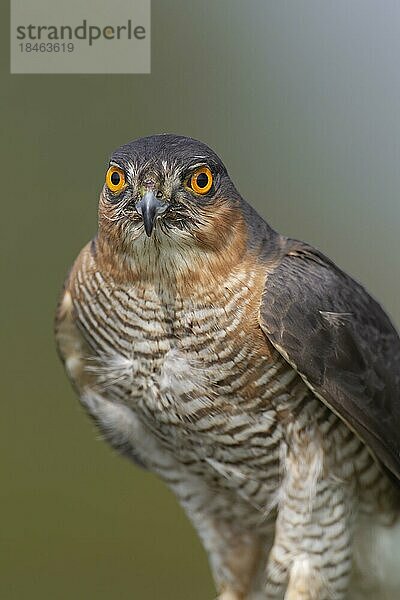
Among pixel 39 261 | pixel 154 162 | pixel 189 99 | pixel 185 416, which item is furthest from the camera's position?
pixel 189 99

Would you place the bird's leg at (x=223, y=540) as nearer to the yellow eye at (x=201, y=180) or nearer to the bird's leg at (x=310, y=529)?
the bird's leg at (x=310, y=529)

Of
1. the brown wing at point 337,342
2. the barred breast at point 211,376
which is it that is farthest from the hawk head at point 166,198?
the brown wing at point 337,342

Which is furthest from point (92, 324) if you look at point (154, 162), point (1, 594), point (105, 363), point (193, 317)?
point (1, 594)

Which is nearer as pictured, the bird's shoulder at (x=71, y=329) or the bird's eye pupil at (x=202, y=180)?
the bird's eye pupil at (x=202, y=180)

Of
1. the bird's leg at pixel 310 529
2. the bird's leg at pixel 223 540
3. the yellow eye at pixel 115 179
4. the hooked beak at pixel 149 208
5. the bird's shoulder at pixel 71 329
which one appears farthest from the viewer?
the bird's leg at pixel 223 540

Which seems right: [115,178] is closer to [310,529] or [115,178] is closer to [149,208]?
[149,208]

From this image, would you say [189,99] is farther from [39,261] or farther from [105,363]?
[105,363]
